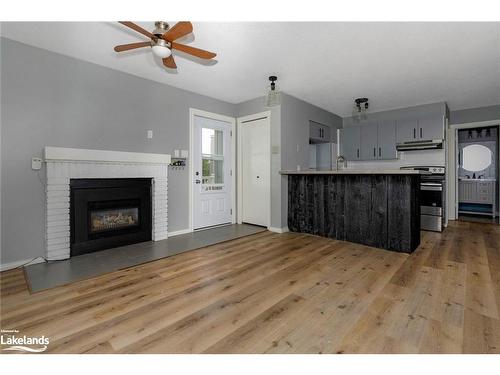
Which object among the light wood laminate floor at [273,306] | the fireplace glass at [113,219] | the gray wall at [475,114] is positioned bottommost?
the light wood laminate floor at [273,306]

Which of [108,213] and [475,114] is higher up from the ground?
[475,114]

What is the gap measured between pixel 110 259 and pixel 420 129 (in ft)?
19.3

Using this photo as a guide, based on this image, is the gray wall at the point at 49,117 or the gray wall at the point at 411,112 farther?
the gray wall at the point at 411,112

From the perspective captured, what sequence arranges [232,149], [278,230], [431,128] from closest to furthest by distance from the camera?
[278,230] → [431,128] → [232,149]

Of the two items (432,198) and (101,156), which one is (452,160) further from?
(101,156)

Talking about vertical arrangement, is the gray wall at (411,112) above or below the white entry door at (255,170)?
above

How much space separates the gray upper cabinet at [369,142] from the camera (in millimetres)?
5582

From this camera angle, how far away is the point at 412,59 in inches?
122

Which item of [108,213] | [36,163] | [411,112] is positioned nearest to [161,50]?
[36,163]

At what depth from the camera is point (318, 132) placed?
5395 millimetres

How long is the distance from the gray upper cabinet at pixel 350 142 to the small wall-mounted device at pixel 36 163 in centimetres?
584

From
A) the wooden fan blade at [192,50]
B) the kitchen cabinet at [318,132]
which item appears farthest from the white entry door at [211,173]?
the wooden fan blade at [192,50]

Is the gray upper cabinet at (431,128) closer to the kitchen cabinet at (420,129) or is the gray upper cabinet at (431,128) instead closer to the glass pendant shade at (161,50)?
the kitchen cabinet at (420,129)
